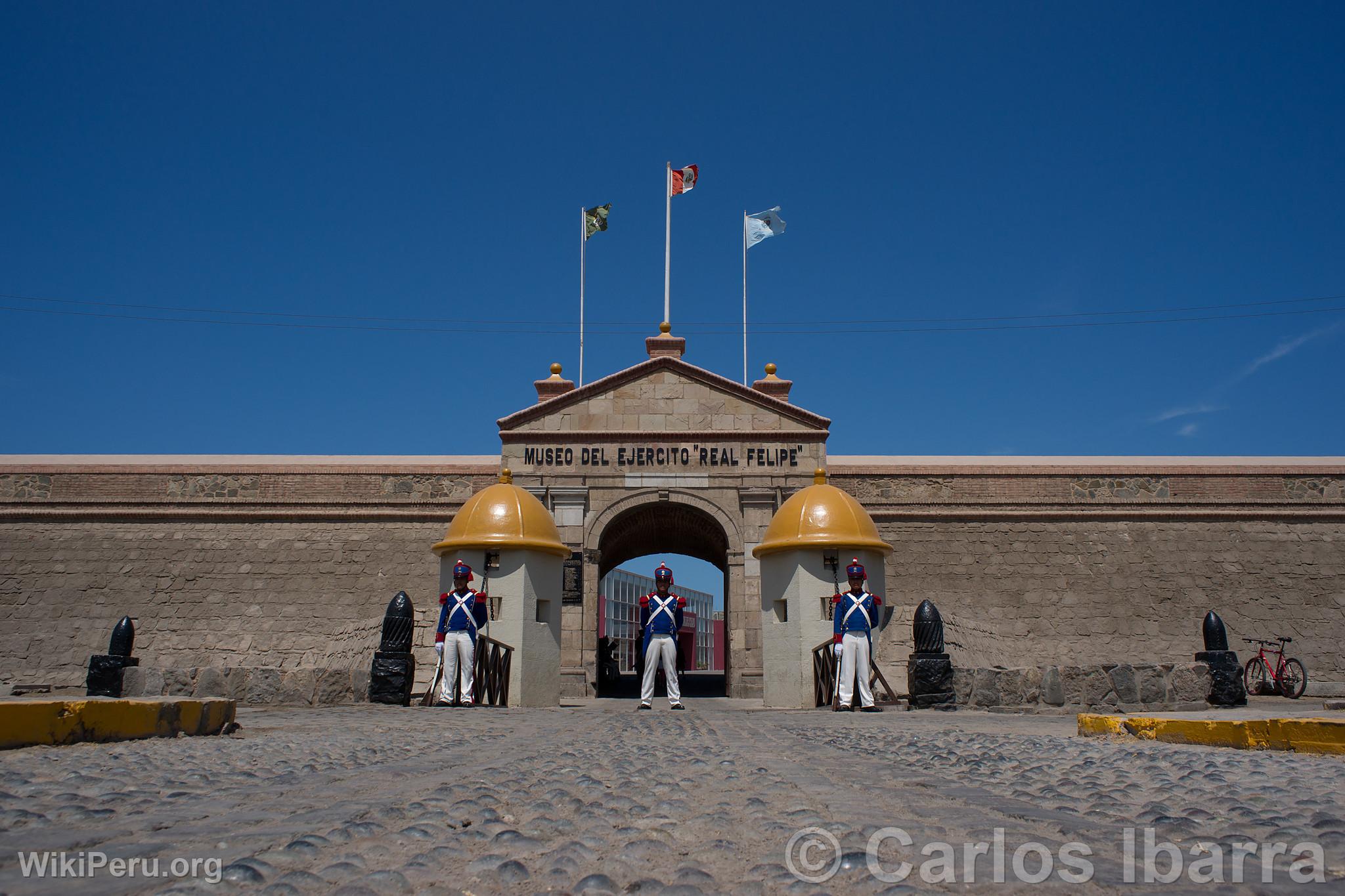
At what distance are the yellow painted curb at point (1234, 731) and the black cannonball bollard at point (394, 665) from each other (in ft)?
24.0

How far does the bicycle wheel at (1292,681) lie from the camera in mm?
14312

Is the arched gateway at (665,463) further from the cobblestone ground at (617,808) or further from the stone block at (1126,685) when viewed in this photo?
the cobblestone ground at (617,808)

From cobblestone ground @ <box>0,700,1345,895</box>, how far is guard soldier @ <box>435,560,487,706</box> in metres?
4.95

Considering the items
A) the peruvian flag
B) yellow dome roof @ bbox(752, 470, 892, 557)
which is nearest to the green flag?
the peruvian flag

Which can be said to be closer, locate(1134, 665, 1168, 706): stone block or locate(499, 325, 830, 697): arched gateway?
locate(1134, 665, 1168, 706): stone block

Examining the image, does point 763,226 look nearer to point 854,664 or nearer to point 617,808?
point 854,664

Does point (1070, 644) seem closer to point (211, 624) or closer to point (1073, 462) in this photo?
point (1073, 462)

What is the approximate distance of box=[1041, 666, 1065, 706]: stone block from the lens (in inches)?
412

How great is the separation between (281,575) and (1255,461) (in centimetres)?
2149

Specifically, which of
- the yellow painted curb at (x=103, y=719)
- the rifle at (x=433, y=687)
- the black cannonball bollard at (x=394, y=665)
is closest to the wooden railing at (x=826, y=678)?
the rifle at (x=433, y=687)

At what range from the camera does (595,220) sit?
2134 centimetres

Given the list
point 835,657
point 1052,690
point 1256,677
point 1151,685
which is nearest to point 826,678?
point 835,657

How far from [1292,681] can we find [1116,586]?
3846 millimetres

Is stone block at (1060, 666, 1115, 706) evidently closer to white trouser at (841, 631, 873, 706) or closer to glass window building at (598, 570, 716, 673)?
white trouser at (841, 631, 873, 706)
